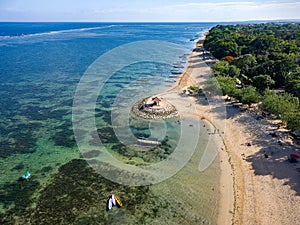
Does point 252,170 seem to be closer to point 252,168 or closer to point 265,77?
point 252,168

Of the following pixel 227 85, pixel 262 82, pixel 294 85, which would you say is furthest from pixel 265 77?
pixel 227 85

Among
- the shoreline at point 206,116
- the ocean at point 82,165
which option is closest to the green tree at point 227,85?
the shoreline at point 206,116

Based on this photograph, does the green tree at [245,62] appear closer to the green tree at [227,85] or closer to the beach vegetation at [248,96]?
the green tree at [227,85]

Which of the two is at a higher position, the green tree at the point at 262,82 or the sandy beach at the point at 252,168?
the green tree at the point at 262,82

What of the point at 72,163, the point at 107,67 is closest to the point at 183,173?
the point at 72,163

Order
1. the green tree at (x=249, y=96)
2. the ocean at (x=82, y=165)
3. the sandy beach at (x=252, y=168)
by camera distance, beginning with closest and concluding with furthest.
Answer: the sandy beach at (x=252, y=168) < the ocean at (x=82, y=165) < the green tree at (x=249, y=96)

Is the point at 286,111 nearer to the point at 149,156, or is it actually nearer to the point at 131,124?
the point at 149,156
